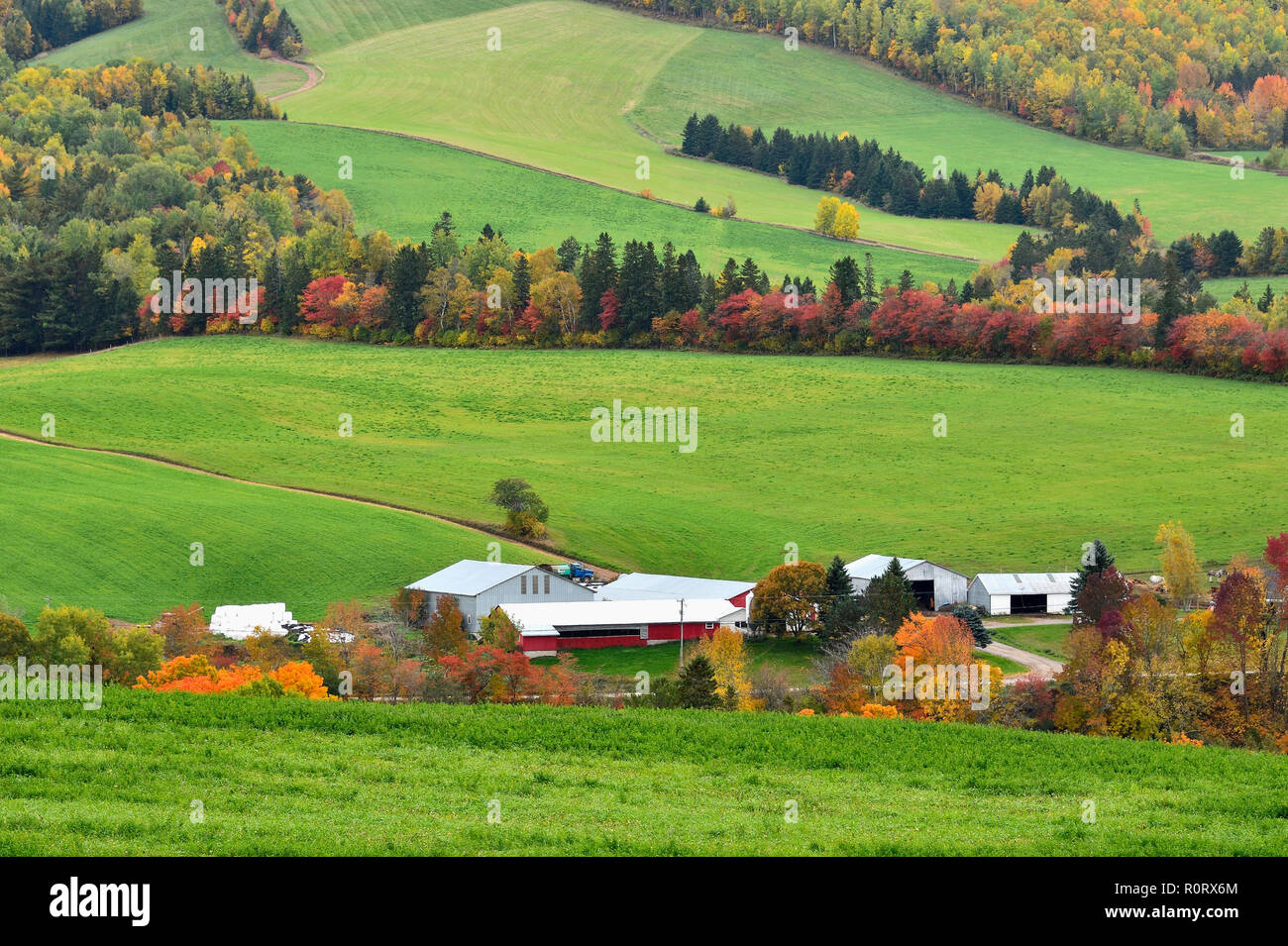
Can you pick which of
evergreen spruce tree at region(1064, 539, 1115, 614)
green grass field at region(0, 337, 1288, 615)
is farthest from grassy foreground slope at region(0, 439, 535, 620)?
evergreen spruce tree at region(1064, 539, 1115, 614)

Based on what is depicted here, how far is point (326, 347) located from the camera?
126375 millimetres

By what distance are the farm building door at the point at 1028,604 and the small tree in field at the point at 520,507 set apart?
25.0 meters

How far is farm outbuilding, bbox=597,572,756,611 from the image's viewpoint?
6819 cm

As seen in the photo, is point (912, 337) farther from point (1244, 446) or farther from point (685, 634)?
point (685, 634)

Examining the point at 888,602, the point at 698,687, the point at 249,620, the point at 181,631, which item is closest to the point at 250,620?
the point at 249,620

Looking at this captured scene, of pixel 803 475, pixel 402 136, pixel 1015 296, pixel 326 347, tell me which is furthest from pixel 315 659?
pixel 402 136

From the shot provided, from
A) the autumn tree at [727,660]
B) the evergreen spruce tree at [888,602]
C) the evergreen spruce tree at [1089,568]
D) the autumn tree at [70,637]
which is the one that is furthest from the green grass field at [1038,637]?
the autumn tree at [70,637]

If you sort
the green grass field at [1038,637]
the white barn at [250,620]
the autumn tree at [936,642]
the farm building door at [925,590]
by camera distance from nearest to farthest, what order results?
1. the autumn tree at [936,642]
2. the white barn at [250,620]
3. the green grass field at [1038,637]
4. the farm building door at [925,590]

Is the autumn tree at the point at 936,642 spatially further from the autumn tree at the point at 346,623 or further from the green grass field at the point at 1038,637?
the autumn tree at the point at 346,623

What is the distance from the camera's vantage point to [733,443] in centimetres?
9900

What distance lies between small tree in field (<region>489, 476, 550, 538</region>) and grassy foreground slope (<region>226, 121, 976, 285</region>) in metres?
72.4

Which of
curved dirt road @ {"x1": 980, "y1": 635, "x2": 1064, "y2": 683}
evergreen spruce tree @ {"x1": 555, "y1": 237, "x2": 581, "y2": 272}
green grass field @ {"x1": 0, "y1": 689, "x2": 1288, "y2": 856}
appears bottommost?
curved dirt road @ {"x1": 980, "y1": 635, "x2": 1064, "y2": 683}

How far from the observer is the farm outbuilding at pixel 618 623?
2554 inches

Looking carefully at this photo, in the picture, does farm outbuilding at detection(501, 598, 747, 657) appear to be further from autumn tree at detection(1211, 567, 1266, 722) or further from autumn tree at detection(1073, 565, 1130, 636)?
autumn tree at detection(1211, 567, 1266, 722)
